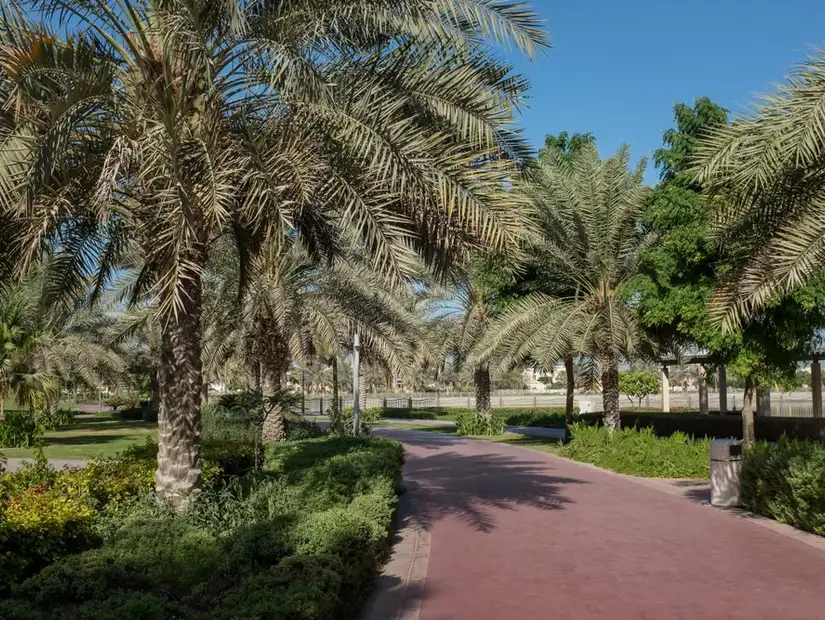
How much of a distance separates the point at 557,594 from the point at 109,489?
17.1 ft

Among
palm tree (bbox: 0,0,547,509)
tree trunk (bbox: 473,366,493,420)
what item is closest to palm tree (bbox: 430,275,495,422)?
tree trunk (bbox: 473,366,493,420)

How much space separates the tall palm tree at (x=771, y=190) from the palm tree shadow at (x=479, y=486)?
464 centimetres

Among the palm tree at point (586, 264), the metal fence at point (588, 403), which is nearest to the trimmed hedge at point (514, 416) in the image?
the metal fence at point (588, 403)

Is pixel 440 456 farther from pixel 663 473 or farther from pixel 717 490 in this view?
pixel 717 490

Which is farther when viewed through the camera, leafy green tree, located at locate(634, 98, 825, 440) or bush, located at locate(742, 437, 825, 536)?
leafy green tree, located at locate(634, 98, 825, 440)

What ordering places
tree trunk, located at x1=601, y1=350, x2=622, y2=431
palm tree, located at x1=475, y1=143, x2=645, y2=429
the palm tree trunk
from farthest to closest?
1. tree trunk, located at x1=601, y1=350, x2=622, y2=431
2. the palm tree trunk
3. palm tree, located at x1=475, y1=143, x2=645, y2=429

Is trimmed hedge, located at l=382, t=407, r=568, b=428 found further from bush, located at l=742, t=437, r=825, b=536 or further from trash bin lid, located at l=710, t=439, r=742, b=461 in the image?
bush, located at l=742, t=437, r=825, b=536

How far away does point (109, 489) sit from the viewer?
9.30 metres

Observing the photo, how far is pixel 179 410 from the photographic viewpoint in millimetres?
8969

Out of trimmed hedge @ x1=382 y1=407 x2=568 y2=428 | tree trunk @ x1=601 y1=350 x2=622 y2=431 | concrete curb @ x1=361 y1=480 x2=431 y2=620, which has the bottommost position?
trimmed hedge @ x1=382 y1=407 x2=568 y2=428

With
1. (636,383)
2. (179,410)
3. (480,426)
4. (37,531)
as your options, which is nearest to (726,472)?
(179,410)

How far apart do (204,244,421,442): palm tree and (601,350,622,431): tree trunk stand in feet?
16.8

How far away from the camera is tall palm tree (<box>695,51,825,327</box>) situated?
7.95 m

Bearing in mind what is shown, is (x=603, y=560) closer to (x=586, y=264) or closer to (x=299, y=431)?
(x=586, y=264)
